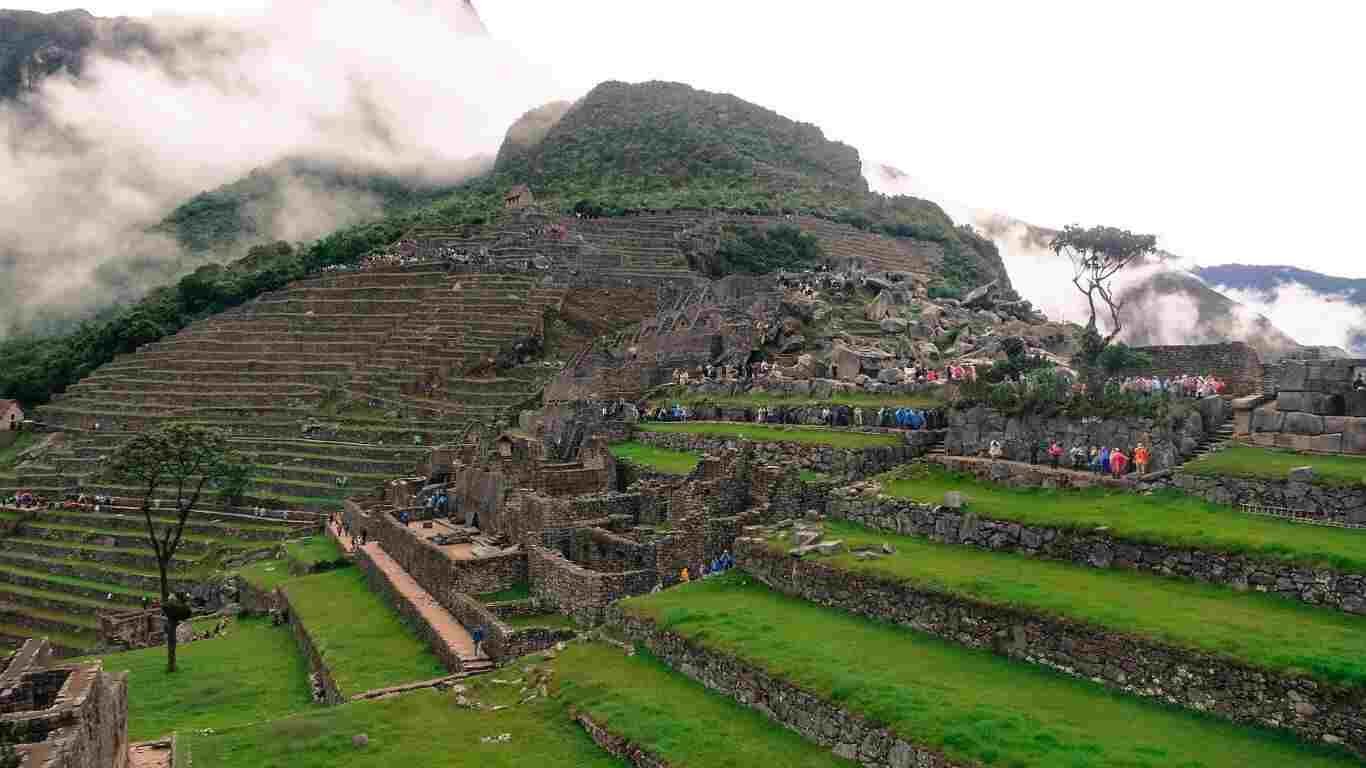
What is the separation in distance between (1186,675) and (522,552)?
14096mm

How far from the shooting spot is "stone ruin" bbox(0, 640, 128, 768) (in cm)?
902

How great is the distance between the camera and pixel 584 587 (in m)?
17.9

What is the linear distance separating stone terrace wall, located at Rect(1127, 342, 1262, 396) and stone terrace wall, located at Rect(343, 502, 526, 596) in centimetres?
1790

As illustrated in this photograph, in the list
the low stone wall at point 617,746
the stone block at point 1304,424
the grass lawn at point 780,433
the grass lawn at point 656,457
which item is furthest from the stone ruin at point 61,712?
the stone block at point 1304,424

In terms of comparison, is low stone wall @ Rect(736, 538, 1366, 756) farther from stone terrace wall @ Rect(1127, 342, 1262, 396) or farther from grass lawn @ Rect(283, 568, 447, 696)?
stone terrace wall @ Rect(1127, 342, 1262, 396)

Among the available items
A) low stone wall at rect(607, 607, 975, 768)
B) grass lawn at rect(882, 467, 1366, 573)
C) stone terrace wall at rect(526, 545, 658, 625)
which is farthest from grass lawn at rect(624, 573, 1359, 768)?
stone terrace wall at rect(526, 545, 658, 625)

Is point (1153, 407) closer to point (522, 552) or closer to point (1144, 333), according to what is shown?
point (522, 552)

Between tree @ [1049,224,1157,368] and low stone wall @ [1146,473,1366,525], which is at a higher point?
tree @ [1049,224,1157,368]

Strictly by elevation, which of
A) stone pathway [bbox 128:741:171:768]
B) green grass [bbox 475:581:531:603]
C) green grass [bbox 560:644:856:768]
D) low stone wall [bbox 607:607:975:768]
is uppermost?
low stone wall [bbox 607:607:975:768]

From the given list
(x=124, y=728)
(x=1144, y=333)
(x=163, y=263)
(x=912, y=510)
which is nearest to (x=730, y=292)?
(x=1144, y=333)

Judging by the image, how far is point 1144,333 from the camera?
2172 inches

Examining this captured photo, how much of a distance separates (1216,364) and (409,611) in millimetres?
21507

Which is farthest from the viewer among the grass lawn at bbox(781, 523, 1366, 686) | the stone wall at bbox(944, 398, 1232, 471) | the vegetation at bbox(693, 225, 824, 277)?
the vegetation at bbox(693, 225, 824, 277)

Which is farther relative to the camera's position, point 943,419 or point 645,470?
point 645,470
